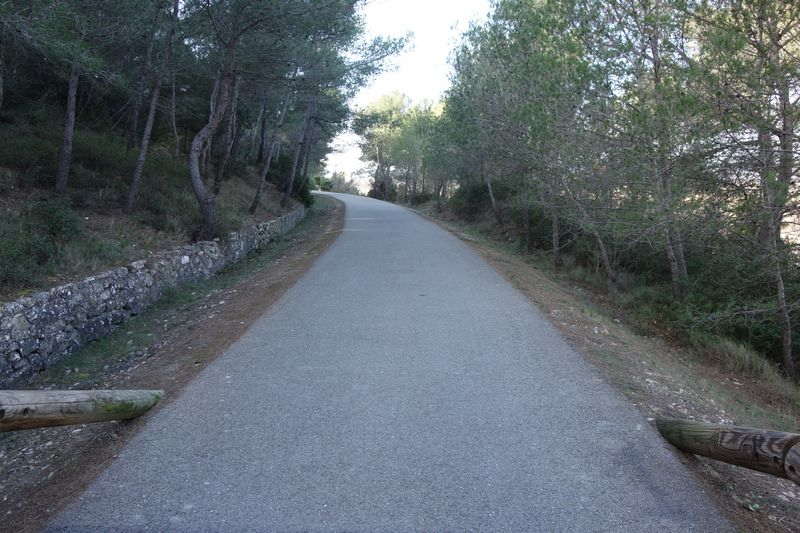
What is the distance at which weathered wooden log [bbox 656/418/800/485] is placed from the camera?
3.46 meters

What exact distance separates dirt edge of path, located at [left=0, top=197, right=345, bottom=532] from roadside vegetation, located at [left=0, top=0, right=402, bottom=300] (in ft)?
5.13

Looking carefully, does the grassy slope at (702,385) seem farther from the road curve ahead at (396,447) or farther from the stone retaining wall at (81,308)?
the stone retaining wall at (81,308)

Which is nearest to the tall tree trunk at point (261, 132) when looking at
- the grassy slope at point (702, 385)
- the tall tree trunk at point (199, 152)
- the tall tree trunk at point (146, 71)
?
the tall tree trunk at point (146, 71)

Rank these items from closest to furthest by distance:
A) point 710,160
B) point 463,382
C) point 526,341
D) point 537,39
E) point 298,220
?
1. point 463,382
2. point 526,341
3. point 710,160
4. point 537,39
5. point 298,220

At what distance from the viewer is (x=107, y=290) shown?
9.15 metres

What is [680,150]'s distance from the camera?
9133 millimetres

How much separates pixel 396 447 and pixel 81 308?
255 inches

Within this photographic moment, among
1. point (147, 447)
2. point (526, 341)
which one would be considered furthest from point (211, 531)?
point (526, 341)

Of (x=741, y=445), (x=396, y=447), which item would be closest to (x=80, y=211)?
(x=396, y=447)

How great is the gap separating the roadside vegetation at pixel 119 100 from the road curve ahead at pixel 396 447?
473 cm

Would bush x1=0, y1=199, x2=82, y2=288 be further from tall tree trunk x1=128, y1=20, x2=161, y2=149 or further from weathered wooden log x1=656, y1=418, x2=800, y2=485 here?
weathered wooden log x1=656, y1=418, x2=800, y2=485

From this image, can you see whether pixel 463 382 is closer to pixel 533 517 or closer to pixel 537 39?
pixel 533 517

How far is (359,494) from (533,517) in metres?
1.16

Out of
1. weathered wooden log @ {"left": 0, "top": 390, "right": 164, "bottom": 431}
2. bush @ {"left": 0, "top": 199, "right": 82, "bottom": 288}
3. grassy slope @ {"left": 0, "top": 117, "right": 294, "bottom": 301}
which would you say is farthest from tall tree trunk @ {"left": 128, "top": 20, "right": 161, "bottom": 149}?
weathered wooden log @ {"left": 0, "top": 390, "right": 164, "bottom": 431}
